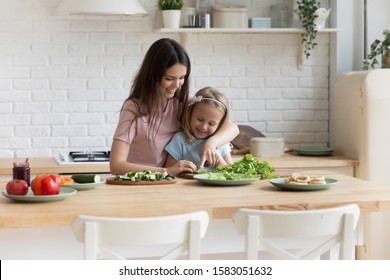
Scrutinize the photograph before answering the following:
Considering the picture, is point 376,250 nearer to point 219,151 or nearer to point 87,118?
point 219,151

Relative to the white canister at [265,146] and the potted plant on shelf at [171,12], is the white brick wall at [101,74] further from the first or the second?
the white canister at [265,146]

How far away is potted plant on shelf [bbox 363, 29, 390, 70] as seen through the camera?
18.1ft

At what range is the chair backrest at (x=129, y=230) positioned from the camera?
272 cm

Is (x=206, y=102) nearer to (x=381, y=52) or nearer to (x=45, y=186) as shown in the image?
(x=45, y=186)

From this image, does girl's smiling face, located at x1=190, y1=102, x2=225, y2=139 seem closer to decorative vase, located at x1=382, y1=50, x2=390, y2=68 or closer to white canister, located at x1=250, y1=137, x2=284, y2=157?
white canister, located at x1=250, y1=137, x2=284, y2=157

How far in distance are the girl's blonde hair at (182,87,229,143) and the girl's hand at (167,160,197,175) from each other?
0.94 feet

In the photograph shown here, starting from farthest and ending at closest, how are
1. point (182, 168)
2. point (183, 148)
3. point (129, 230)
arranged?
point (183, 148)
point (182, 168)
point (129, 230)

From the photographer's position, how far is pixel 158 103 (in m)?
4.28

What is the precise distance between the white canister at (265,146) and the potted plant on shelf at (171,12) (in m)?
0.92

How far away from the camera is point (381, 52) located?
18.2 feet

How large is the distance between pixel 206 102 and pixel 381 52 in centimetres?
190

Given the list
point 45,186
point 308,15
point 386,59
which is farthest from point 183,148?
point 386,59

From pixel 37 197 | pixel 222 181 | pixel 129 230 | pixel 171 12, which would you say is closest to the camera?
pixel 129 230
